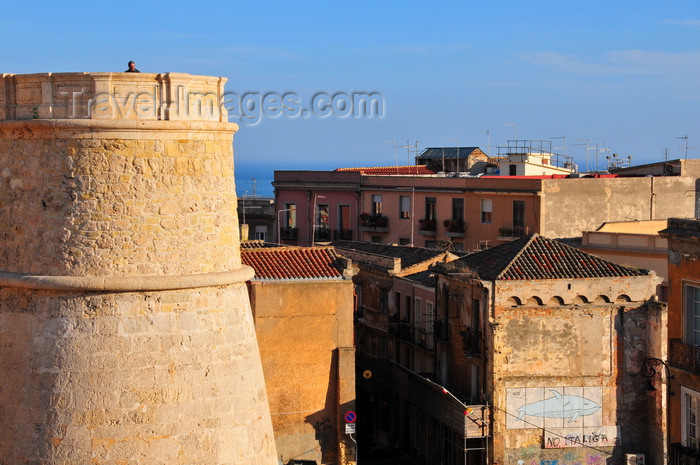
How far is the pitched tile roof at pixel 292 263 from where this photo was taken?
1153 inches

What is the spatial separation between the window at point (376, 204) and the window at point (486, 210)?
21.7 ft

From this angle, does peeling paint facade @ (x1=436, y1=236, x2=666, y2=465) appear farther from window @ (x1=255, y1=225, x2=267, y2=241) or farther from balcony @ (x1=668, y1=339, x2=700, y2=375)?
window @ (x1=255, y1=225, x2=267, y2=241)

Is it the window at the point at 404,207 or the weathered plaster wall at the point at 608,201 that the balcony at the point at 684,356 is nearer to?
the weathered plaster wall at the point at 608,201

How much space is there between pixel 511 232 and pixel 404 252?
7.51 metres

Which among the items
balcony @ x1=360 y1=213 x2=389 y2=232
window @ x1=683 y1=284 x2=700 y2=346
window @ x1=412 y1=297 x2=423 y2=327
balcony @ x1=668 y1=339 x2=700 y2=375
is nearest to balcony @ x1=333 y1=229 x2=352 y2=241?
balcony @ x1=360 y1=213 x2=389 y2=232

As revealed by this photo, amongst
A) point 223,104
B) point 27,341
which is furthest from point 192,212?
point 27,341

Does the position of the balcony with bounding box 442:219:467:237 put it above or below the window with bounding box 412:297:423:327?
above

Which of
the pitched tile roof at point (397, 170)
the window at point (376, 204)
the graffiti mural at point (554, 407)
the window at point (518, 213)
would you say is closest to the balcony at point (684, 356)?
the graffiti mural at point (554, 407)

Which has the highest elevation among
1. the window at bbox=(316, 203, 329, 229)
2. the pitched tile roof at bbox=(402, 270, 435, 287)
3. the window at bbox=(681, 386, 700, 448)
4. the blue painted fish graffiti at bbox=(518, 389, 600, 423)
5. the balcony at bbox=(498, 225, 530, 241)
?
the window at bbox=(316, 203, 329, 229)

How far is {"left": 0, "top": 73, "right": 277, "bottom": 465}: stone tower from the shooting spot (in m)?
12.2

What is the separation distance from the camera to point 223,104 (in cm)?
1318

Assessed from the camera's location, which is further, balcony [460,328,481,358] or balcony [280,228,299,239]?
balcony [280,228,299,239]

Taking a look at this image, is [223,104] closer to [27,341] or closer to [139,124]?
[139,124]

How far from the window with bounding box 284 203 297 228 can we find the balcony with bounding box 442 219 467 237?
1011 cm
